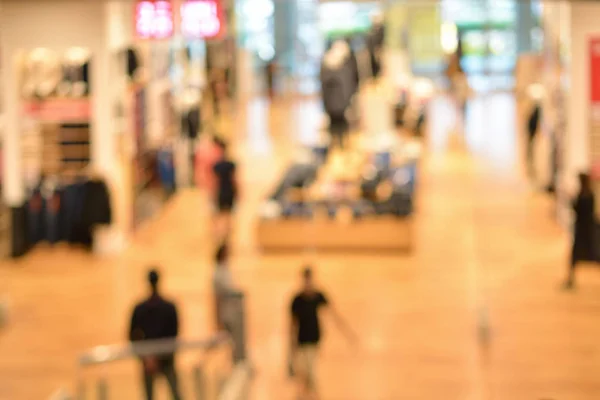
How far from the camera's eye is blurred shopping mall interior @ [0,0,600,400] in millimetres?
11008

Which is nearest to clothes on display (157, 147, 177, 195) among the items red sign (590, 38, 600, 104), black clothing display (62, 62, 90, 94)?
black clothing display (62, 62, 90, 94)

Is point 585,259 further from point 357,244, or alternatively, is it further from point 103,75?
point 103,75

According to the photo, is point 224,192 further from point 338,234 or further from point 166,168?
point 166,168

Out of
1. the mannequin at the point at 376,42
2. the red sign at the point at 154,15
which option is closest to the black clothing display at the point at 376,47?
the mannequin at the point at 376,42

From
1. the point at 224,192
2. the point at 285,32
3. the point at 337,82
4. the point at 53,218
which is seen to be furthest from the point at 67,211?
the point at 285,32

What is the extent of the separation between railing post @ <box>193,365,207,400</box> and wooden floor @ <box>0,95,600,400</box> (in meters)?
1.25

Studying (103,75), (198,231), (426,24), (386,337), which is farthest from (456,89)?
(386,337)

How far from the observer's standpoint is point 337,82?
18.5 meters

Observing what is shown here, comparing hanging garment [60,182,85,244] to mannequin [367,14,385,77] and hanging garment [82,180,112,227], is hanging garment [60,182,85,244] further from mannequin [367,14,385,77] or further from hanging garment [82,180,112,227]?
mannequin [367,14,385,77]

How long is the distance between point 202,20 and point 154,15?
1.25m

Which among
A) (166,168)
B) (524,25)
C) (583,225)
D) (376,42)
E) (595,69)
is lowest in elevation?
(583,225)

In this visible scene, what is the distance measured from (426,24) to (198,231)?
16.4 meters

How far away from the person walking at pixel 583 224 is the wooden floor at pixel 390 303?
1.33 feet

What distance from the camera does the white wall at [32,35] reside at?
15781mm
